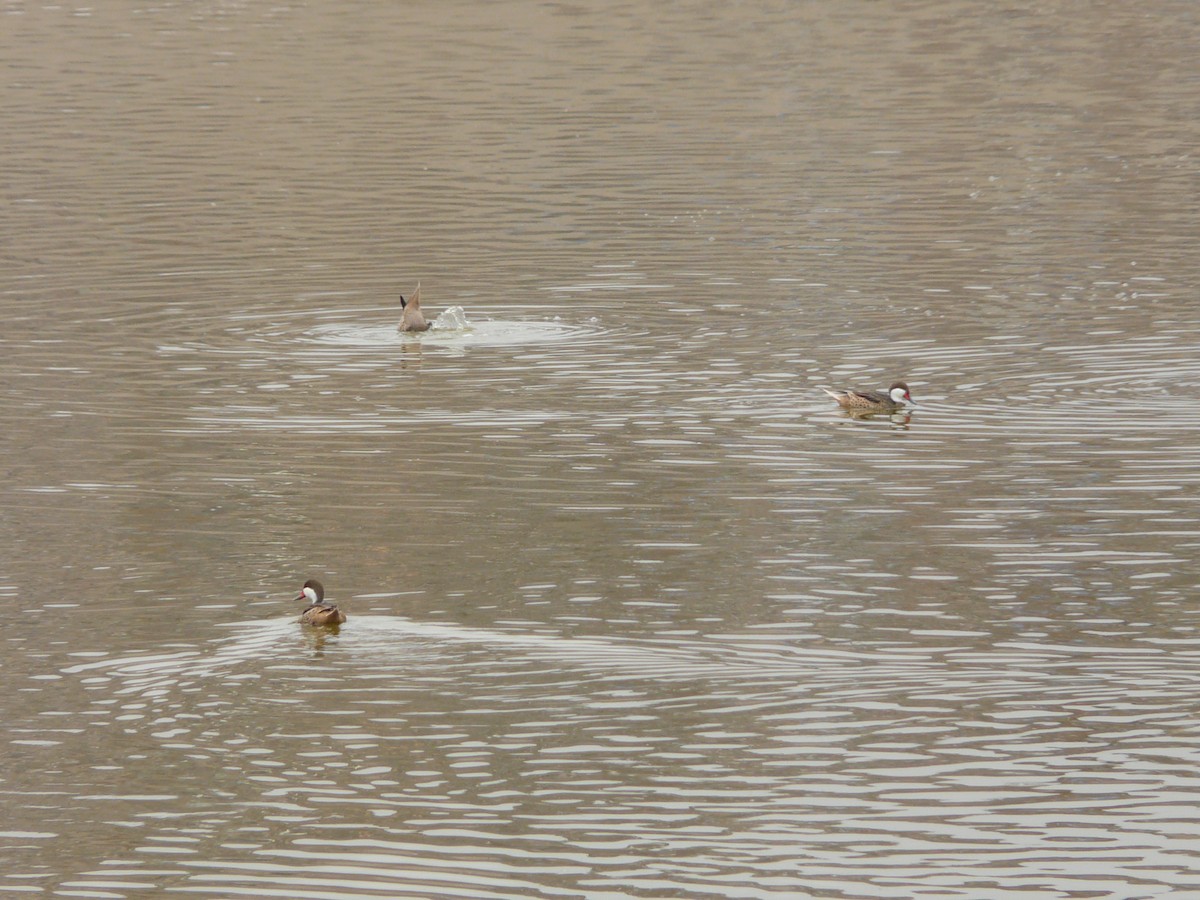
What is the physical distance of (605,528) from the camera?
17.9 meters

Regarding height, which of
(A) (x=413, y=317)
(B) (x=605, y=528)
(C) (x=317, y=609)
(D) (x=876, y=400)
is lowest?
(B) (x=605, y=528)

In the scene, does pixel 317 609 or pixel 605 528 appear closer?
pixel 317 609

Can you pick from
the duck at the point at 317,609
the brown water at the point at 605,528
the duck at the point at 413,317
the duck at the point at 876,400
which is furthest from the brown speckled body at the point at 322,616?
the duck at the point at 413,317

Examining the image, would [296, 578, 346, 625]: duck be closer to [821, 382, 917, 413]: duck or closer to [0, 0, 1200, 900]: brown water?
[0, 0, 1200, 900]: brown water

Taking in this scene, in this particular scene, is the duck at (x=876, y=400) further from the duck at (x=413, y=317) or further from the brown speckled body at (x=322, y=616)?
the brown speckled body at (x=322, y=616)

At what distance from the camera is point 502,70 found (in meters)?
58.8

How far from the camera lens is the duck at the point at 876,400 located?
69.7 feet

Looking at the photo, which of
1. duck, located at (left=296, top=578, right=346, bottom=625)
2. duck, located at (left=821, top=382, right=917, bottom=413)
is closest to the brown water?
duck, located at (left=296, top=578, right=346, bottom=625)

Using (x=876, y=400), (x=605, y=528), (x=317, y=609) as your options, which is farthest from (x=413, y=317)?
(x=317, y=609)

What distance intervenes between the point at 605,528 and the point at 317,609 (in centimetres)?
338

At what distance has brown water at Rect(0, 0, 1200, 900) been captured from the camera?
39.8ft

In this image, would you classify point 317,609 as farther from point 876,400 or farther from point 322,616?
point 876,400

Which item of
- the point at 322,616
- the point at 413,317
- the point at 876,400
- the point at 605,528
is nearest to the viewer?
the point at 322,616

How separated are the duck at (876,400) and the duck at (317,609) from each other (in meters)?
7.30
